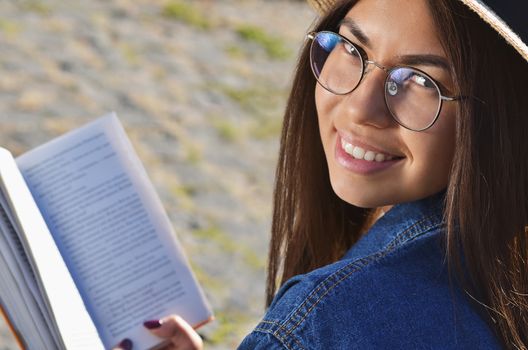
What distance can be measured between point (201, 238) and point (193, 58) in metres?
1.61

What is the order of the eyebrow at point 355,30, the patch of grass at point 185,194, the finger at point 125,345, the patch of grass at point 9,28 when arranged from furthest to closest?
the patch of grass at point 9,28
the patch of grass at point 185,194
the finger at point 125,345
the eyebrow at point 355,30

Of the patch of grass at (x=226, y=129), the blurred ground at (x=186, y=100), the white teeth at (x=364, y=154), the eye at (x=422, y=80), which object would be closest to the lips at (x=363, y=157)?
the white teeth at (x=364, y=154)

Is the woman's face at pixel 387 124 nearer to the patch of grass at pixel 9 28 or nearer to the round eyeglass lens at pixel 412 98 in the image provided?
the round eyeglass lens at pixel 412 98

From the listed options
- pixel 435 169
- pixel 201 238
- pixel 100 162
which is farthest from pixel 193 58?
pixel 435 169

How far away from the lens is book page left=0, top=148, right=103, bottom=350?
1762 mm

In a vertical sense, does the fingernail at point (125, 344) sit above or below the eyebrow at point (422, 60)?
below

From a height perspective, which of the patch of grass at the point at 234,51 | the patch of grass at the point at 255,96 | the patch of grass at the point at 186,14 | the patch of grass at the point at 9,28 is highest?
the patch of grass at the point at 9,28

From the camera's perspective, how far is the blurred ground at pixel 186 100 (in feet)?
13.7

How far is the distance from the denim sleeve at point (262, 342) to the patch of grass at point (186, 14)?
14.6 feet

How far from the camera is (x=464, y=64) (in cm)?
158

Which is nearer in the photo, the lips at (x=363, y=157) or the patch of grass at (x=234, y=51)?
the lips at (x=363, y=157)

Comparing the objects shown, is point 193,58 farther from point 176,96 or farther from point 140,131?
point 140,131

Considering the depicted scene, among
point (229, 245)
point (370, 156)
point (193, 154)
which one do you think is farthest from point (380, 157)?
point (193, 154)

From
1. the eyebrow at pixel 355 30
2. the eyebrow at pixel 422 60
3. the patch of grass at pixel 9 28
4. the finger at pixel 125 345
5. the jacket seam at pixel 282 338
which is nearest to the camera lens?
the jacket seam at pixel 282 338
